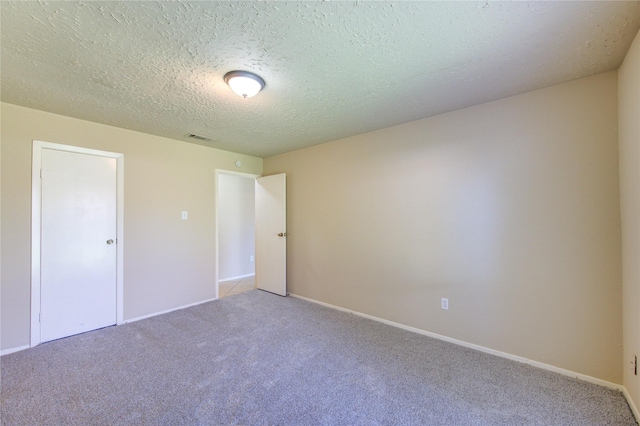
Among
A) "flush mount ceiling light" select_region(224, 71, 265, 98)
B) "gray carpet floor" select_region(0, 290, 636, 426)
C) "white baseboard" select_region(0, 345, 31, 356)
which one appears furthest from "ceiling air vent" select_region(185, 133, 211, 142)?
"white baseboard" select_region(0, 345, 31, 356)

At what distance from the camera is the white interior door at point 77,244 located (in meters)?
2.63

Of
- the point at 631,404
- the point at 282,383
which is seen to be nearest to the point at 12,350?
the point at 282,383

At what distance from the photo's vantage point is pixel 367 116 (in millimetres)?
2738

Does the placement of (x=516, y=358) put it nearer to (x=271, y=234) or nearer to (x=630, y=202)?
(x=630, y=202)

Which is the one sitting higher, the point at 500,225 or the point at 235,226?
the point at 500,225

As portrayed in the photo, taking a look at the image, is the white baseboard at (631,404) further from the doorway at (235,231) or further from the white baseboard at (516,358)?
the doorway at (235,231)

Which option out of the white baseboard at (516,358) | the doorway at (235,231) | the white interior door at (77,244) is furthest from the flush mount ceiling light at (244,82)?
the doorway at (235,231)

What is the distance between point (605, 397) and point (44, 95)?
506cm

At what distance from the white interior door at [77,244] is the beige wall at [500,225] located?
2887 millimetres

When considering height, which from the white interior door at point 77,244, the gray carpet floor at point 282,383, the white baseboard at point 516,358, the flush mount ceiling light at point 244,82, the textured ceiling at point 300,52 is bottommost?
the gray carpet floor at point 282,383

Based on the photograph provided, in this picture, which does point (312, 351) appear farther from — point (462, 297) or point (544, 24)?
point (544, 24)

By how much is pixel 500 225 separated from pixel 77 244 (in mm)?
4388

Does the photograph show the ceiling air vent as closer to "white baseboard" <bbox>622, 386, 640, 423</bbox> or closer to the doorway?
the doorway

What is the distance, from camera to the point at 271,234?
14.4ft
